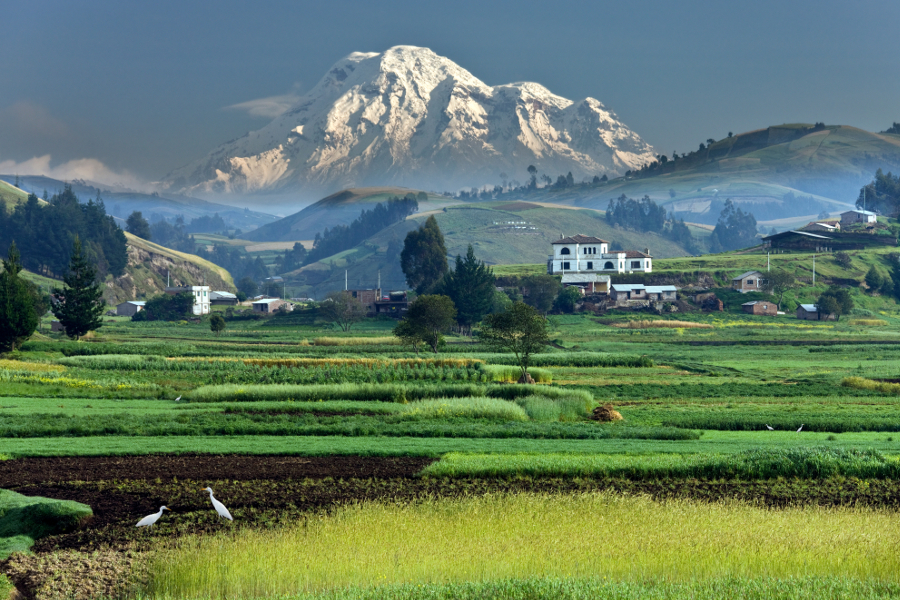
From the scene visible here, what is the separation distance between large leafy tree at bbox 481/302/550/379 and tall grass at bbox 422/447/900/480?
107 feet

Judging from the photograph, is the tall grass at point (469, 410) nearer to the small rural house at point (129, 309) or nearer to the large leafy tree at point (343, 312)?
the large leafy tree at point (343, 312)

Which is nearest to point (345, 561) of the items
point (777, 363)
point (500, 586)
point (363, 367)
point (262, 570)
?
point (262, 570)

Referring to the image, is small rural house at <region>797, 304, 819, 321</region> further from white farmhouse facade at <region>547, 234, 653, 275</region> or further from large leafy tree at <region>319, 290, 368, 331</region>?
large leafy tree at <region>319, 290, 368, 331</region>

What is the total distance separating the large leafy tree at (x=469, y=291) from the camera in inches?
4924

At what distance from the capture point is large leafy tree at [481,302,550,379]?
63.1 m

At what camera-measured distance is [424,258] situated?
16850 cm

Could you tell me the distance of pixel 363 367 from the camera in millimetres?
69250

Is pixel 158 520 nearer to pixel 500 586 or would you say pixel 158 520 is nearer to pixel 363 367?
pixel 500 586

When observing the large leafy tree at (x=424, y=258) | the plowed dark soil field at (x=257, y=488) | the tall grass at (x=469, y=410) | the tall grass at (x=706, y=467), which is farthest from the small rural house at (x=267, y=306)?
the tall grass at (x=706, y=467)

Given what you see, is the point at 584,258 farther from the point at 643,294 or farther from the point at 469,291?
the point at 469,291

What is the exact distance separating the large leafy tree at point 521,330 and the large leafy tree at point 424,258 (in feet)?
333

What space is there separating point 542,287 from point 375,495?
125361mm

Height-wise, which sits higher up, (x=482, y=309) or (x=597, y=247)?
(x=597, y=247)

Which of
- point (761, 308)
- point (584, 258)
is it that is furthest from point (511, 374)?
point (584, 258)
